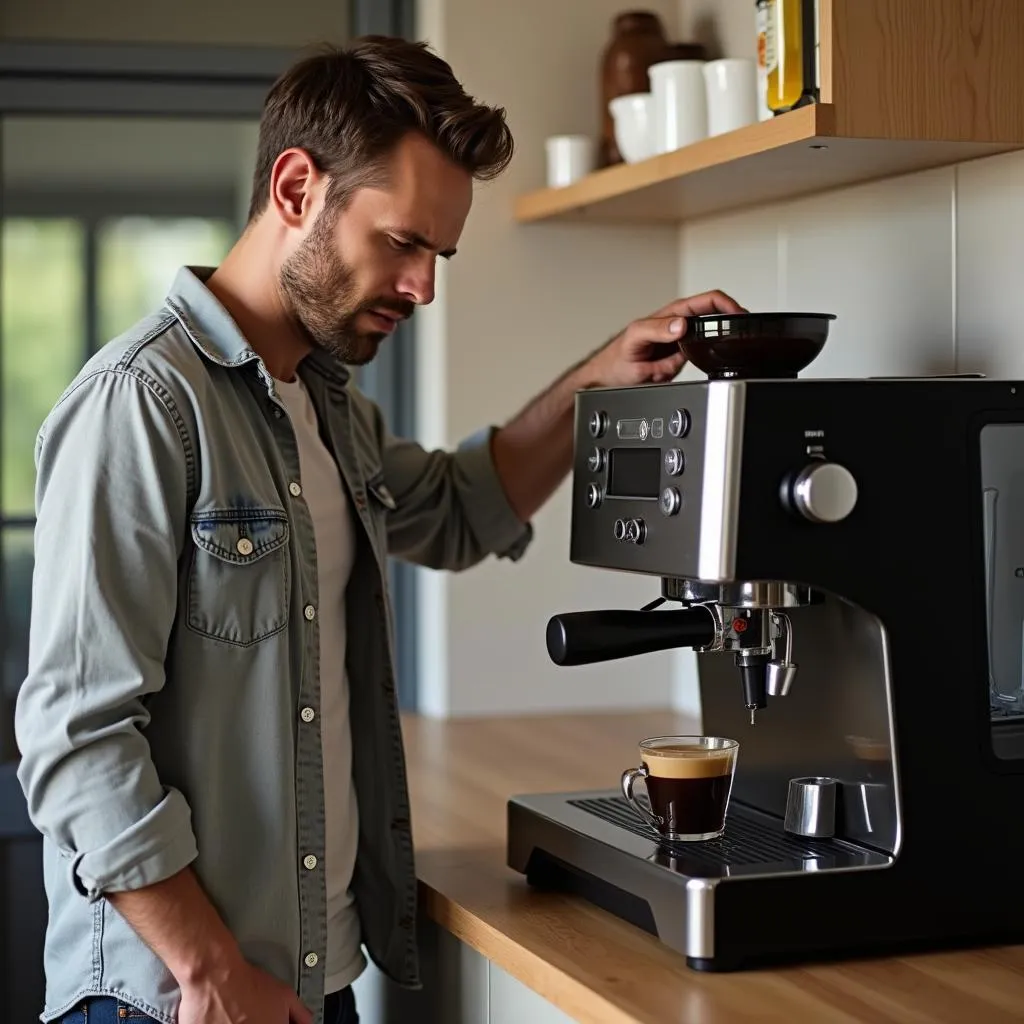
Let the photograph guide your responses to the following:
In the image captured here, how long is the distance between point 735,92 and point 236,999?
1102 mm

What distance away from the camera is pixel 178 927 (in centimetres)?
122

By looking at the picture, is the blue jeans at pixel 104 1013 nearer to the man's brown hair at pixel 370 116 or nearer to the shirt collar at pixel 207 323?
the shirt collar at pixel 207 323

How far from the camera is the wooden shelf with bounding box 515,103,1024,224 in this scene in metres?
1.51

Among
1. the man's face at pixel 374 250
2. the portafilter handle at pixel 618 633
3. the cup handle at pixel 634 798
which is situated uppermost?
the man's face at pixel 374 250

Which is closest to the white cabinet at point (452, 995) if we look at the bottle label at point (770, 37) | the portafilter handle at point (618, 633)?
the portafilter handle at point (618, 633)

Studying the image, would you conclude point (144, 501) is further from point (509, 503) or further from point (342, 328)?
point (509, 503)

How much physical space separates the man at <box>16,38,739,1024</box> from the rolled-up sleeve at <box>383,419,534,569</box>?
164 mm

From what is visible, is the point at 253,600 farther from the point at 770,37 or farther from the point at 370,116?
the point at 770,37

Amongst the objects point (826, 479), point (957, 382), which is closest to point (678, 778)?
point (826, 479)

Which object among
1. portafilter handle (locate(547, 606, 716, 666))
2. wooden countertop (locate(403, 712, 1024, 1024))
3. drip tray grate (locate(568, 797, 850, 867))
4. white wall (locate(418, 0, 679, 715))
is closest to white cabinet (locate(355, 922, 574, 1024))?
wooden countertop (locate(403, 712, 1024, 1024))

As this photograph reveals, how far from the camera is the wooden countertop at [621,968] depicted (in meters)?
1.12

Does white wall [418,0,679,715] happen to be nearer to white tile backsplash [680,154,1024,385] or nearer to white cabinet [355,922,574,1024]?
white tile backsplash [680,154,1024,385]

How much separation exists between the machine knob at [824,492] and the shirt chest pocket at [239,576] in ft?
1.39

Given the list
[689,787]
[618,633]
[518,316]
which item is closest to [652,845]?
[689,787]
